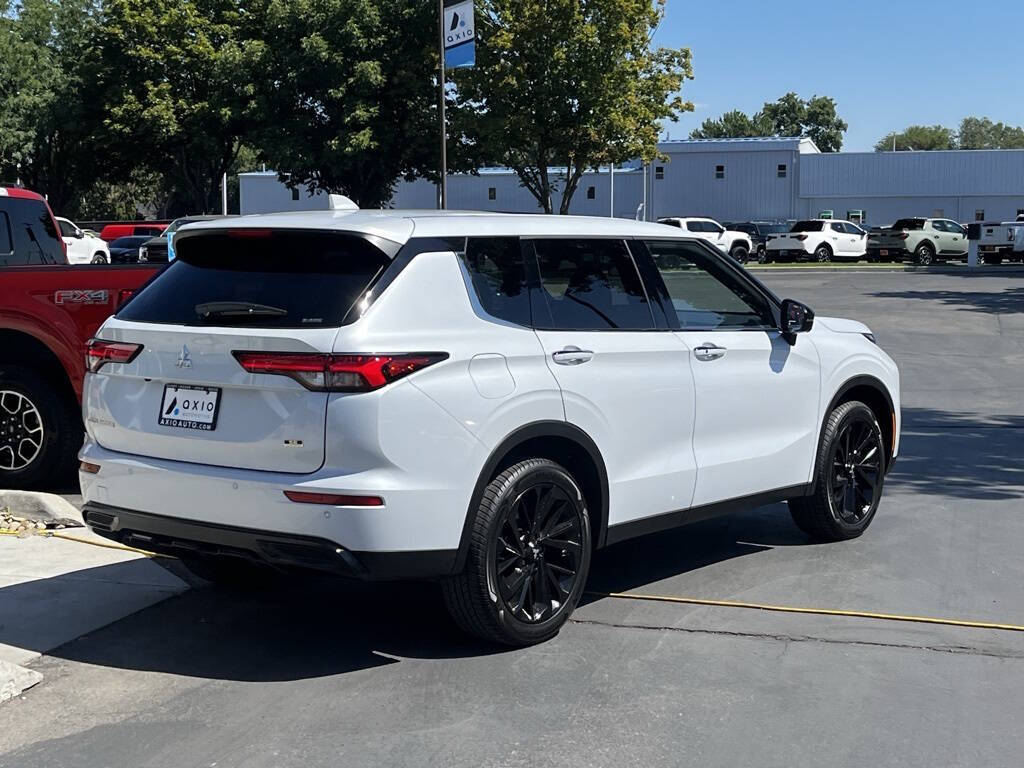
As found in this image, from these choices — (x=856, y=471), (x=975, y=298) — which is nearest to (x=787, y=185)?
(x=975, y=298)

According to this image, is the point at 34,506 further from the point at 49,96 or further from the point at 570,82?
the point at 49,96

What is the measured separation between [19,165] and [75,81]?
6602 mm

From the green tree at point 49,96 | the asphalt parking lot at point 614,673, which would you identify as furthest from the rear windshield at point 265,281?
the green tree at point 49,96

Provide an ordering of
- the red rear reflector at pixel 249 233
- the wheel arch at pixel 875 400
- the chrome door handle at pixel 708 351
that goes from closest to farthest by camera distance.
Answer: the red rear reflector at pixel 249 233 < the chrome door handle at pixel 708 351 < the wheel arch at pixel 875 400

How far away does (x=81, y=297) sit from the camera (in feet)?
26.8

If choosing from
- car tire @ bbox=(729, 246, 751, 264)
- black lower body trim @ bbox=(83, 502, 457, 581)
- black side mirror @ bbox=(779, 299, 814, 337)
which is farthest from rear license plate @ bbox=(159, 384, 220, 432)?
car tire @ bbox=(729, 246, 751, 264)

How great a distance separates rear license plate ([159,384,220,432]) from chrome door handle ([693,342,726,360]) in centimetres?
234

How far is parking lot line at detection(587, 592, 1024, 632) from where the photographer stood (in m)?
5.55

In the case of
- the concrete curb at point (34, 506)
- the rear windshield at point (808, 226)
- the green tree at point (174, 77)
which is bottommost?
the concrete curb at point (34, 506)

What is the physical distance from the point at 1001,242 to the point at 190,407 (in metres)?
45.0

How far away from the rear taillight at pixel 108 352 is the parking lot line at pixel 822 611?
8.09ft

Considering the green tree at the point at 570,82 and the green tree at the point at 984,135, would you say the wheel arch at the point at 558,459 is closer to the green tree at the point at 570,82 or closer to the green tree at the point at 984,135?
the green tree at the point at 570,82

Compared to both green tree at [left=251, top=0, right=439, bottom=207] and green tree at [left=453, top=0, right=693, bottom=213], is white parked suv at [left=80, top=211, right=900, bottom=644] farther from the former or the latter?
green tree at [left=251, top=0, right=439, bottom=207]

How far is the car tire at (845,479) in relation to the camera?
6.88m
